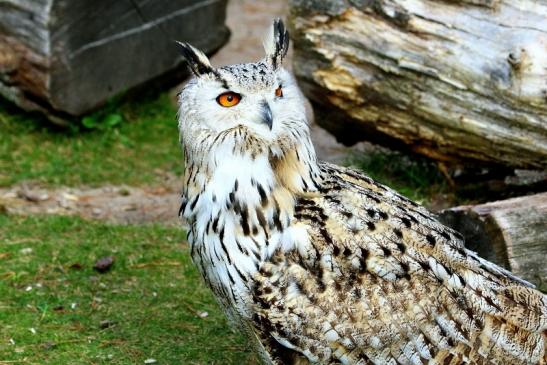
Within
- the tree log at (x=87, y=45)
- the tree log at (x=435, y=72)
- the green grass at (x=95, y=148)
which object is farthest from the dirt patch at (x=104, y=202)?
the tree log at (x=435, y=72)

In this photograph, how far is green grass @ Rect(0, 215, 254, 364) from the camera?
5.52 metres

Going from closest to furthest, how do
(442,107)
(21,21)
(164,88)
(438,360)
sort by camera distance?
(438,360) → (442,107) → (21,21) → (164,88)

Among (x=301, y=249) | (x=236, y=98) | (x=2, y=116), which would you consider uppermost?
(x=236, y=98)

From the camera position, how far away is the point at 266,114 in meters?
4.39

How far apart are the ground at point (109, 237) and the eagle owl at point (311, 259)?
1184 mm

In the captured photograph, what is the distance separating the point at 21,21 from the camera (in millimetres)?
7699

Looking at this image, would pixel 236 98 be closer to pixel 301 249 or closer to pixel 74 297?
pixel 301 249

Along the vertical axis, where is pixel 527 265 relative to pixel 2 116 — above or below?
above

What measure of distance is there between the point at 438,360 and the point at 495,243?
122 cm

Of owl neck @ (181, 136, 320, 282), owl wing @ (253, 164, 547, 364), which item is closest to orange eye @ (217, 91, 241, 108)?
owl neck @ (181, 136, 320, 282)

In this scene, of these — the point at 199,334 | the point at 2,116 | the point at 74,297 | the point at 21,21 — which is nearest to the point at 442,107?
the point at 199,334

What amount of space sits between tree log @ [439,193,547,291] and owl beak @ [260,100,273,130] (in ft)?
5.07

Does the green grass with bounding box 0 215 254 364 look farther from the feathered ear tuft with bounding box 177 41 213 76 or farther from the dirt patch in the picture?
the feathered ear tuft with bounding box 177 41 213 76

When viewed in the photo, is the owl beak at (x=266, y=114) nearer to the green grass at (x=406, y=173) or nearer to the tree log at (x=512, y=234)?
the tree log at (x=512, y=234)
